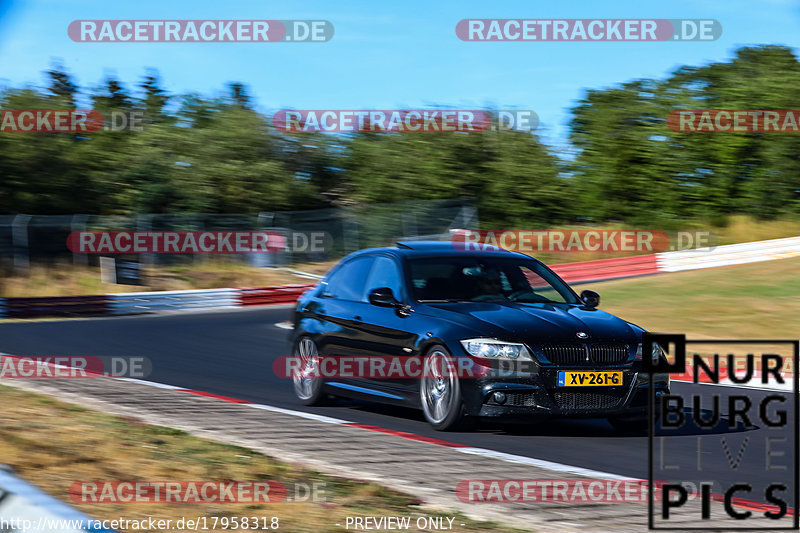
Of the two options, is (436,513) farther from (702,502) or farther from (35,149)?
(35,149)

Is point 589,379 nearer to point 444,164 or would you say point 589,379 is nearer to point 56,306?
point 56,306

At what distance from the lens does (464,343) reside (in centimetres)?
866

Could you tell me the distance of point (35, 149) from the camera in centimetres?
3994

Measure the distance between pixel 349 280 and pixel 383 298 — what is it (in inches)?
45.1

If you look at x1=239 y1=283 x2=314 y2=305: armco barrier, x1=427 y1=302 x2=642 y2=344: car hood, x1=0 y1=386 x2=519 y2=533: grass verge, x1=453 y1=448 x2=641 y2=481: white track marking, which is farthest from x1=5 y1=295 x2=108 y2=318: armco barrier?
x1=453 y1=448 x2=641 y2=481: white track marking

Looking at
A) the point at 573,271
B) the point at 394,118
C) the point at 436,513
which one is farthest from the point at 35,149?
the point at 436,513

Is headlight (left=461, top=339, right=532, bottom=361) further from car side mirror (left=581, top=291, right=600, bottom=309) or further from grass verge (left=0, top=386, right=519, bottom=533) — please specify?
grass verge (left=0, top=386, right=519, bottom=533)

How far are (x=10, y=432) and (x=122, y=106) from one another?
2052 inches

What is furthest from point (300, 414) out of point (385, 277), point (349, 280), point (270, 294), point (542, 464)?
point (270, 294)

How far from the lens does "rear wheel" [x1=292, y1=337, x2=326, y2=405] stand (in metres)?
10.5

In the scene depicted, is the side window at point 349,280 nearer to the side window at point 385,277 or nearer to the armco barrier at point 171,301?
the side window at point 385,277

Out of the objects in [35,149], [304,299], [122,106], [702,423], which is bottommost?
[702,423]

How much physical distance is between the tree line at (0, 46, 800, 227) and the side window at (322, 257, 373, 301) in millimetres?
30688

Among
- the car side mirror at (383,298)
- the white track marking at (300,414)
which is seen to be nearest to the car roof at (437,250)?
the car side mirror at (383,298)
